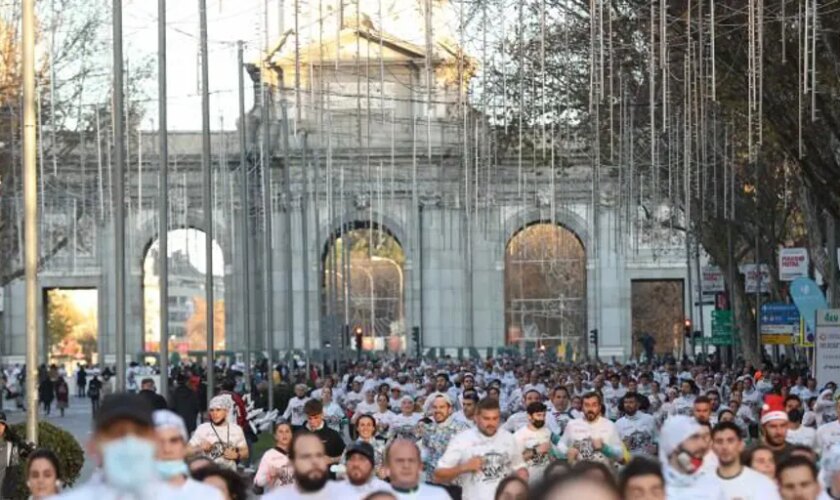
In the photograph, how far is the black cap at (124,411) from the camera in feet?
21.6

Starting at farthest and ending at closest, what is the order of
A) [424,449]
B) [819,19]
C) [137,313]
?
[137,313] → [819,19] → [424,449]

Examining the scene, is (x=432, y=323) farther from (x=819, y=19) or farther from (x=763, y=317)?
(x=819, y=19)

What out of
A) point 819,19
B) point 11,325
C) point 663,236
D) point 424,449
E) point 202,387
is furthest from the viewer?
point 11,325

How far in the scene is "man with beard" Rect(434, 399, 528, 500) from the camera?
568 inches

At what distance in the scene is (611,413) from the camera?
31875mm

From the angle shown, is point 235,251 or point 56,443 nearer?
point 56,443

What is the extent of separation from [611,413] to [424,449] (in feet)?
44.1

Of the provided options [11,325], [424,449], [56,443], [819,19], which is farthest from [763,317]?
[11,325]

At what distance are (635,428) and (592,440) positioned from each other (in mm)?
5605

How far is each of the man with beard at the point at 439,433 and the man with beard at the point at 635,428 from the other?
298 centimetres

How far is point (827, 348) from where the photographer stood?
3397 cm

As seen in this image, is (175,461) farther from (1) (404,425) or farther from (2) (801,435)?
(1) (404,425)

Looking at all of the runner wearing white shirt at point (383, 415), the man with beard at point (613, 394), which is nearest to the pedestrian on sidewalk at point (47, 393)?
the man with beard at point (613, 394)

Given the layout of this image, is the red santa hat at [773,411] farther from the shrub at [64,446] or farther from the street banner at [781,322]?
the street banner at [781,322]
